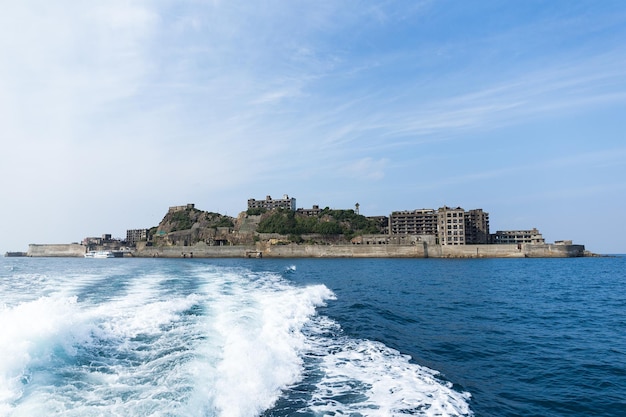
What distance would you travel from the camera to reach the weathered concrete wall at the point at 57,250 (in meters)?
130

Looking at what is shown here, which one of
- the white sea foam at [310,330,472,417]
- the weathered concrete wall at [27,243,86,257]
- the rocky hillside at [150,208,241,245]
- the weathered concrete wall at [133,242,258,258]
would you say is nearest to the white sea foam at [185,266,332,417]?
the white sea foam at [310,330,472,417]

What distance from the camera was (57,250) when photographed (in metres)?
134

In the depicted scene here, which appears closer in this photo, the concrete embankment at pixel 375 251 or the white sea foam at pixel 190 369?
the white sea foam at pixel 190 369

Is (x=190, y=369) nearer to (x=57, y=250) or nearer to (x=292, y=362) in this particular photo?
(x=292, y=362)

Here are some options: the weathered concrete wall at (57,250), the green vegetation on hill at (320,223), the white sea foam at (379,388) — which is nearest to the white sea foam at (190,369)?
→ the white sea foam at (379,388)

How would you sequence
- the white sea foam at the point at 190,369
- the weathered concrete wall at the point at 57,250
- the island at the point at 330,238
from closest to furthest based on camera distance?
the white sea foam at the point at 190,369, the island at the point at 330,238, the weathered concrete wall at the point at 57,250

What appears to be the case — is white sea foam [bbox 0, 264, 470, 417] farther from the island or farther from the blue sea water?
the island

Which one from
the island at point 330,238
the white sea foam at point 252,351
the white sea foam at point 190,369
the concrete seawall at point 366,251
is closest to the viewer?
the white sea foam at point 190,369

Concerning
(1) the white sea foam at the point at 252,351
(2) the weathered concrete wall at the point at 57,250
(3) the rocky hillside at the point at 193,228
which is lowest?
(2) the weathered concrete wall at the point at 57,250

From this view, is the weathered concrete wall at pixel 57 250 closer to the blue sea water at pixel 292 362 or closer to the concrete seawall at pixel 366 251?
the concrete seawall at pixel 366 251

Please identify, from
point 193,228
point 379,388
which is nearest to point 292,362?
point 379,388

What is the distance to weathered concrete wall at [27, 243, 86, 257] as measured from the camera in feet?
428

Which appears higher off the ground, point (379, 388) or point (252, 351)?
point (252, 351)

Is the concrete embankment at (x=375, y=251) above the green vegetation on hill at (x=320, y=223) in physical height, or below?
below
